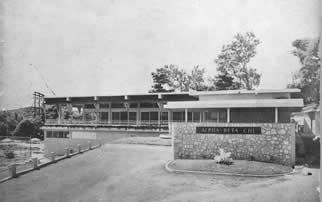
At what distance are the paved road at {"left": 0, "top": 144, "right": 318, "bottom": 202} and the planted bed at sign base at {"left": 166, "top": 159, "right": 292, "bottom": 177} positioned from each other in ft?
0.63

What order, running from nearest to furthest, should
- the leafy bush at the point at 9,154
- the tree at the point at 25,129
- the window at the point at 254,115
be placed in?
1. the window at the point at 254,115
2. the leafy bush at the point at 9,154
3. the tree at the point at 25,129

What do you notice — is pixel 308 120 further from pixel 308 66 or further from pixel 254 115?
pixel 308 66

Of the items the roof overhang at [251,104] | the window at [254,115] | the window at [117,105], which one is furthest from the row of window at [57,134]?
the window at [254,115]

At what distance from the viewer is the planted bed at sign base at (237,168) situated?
19.7 ft

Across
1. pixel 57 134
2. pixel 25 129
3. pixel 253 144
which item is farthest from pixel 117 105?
→ pixel 253 144

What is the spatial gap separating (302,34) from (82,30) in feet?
18.4

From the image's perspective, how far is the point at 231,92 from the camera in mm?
8305

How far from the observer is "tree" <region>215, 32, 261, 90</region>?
6.21 m

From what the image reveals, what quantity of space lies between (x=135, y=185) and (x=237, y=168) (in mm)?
2618

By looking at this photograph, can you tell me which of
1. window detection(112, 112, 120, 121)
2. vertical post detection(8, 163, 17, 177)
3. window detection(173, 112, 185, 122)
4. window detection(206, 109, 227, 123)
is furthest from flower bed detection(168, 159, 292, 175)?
window detection(112, 112, 120, 121)

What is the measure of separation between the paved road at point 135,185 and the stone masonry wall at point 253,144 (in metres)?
0.73

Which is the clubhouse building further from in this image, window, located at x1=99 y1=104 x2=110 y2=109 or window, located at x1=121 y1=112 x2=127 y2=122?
window, located at x1=99 y1=104 x2=110 y2=109

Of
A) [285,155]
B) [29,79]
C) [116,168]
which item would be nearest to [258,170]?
[285,155]

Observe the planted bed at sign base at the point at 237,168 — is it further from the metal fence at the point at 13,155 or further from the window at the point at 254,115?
the metal fence at the point at 13,155
